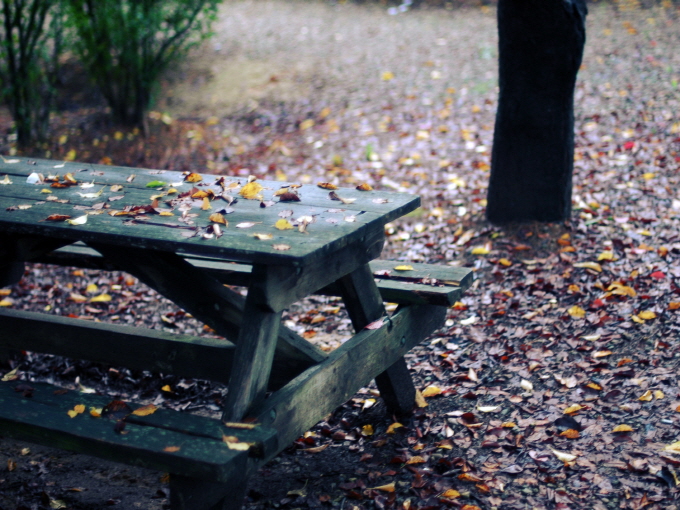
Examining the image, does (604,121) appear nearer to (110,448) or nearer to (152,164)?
(152,164)

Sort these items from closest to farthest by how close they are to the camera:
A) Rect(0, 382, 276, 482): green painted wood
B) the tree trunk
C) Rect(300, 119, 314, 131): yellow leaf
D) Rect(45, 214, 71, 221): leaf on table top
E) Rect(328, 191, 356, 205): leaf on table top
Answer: Rect(0, 382, 276, 482): green painted wood → Rect(45, 214, 71, 221): leaf on table top → Rect(328, 191, 356, 205): leaf on table top → the tree trunk → Rect(300, 119, 314, 131): yellow leaf

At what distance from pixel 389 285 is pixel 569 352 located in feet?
3.67

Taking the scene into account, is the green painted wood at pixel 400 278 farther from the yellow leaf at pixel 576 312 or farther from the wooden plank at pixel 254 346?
the yellow leaf at pixel 576 312

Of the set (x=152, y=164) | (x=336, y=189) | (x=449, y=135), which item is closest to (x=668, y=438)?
(x=336, y=189)

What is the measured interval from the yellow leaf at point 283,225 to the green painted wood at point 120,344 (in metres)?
0.66

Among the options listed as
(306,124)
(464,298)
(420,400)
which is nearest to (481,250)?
(464,298)

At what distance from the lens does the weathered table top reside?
2148mm

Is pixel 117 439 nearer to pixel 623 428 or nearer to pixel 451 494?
pixel 451 494

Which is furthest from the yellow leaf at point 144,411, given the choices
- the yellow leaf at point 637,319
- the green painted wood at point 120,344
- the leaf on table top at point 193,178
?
the yellow leaf at point 637,319

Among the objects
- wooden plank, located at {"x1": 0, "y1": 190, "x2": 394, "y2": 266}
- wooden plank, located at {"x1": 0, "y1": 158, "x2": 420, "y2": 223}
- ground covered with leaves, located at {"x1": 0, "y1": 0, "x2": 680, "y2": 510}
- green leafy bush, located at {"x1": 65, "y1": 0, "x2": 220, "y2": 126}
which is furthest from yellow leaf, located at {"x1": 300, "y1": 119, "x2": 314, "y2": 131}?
wooden plank, located at {"x1": 0, "y1": 190, "x2": 394, "y2": 266}

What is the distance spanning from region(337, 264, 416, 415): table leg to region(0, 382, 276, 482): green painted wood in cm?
79

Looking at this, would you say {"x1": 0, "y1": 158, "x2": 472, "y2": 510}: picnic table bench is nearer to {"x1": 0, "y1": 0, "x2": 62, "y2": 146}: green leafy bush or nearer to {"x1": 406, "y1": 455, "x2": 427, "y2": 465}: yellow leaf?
{"x1": 406, "y1": 455, "x2": 427, "y2": 465}: yellow leaf

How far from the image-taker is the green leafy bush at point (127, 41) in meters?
6.44

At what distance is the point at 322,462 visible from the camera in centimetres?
288
